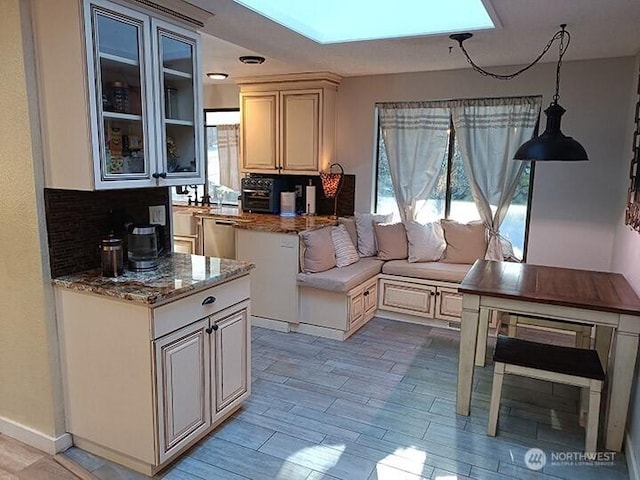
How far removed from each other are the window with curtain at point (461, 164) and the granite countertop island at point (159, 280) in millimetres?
2636

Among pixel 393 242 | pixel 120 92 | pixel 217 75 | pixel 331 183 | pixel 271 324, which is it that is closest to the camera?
pixel 120 92

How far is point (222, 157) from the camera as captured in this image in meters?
5.91

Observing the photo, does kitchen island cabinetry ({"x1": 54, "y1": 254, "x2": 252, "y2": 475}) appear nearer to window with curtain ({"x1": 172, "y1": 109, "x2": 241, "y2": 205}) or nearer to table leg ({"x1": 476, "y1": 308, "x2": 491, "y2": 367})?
table leg ({"x1": 476, "y1": 308, "x2": 491, "y2": 367})

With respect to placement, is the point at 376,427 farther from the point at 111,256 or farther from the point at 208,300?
the point at 111,256

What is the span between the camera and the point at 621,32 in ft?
Answer: 10.2

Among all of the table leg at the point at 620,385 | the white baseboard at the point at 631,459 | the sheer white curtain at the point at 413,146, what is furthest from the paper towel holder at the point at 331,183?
the white baseboard at the point at 631,459

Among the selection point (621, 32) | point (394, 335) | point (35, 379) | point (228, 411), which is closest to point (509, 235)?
point (394, 335)

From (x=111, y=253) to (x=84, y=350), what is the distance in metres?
0.50

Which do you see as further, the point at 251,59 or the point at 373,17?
the point at 251,59

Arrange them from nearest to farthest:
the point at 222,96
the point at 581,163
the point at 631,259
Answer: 1. the point at 631,259
2. the point at 581,163
3. the point at 222,96

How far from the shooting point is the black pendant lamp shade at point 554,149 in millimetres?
2752

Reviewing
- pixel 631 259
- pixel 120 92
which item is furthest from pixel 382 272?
pixel 120 92

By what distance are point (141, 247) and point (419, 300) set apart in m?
2.78

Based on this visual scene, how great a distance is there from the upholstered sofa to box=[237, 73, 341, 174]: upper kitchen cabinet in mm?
813
